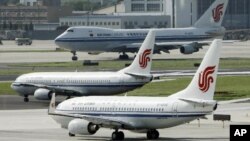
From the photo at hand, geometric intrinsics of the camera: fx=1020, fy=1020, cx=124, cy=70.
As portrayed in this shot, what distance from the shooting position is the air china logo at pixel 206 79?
61.3 metres

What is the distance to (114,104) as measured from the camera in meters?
64.6

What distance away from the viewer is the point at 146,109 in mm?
62938

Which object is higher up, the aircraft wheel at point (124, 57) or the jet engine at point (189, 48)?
the jet engine at point (189, 48)

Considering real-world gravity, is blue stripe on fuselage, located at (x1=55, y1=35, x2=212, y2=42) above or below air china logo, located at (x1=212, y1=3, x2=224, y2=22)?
below

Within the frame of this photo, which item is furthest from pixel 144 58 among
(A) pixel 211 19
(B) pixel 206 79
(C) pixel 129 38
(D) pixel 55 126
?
(A) pixel 211 19

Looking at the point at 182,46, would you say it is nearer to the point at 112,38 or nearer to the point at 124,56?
the point at 124,56

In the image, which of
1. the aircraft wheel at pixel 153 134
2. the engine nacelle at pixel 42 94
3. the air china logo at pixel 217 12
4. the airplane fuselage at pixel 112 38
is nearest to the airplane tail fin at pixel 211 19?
the air china logo at pixel 217 12

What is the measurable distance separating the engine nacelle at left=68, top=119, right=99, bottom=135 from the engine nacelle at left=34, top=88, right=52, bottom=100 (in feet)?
87.2

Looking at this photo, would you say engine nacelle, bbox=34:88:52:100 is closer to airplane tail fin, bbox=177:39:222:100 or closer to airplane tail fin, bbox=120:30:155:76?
airplane tail fin, bbox=120:30:155:76

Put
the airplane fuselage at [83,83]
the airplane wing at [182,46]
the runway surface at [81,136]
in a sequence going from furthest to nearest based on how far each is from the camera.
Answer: the airplane wing at [182,46] → the airplane fuselage at [83,83] → the runway surface at [81,136]

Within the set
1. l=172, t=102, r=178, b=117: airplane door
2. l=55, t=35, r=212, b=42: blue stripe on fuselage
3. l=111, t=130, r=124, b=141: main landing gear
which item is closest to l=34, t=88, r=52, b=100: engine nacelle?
l=111, t=130, r=124, b=141: main landing gear

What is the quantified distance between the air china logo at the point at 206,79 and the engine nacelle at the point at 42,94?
30851mm

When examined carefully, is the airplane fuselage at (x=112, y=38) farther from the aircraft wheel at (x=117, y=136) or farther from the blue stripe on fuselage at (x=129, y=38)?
the aircraft wheel at (x=117, y=136)

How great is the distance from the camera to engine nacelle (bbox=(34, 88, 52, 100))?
90.2m
